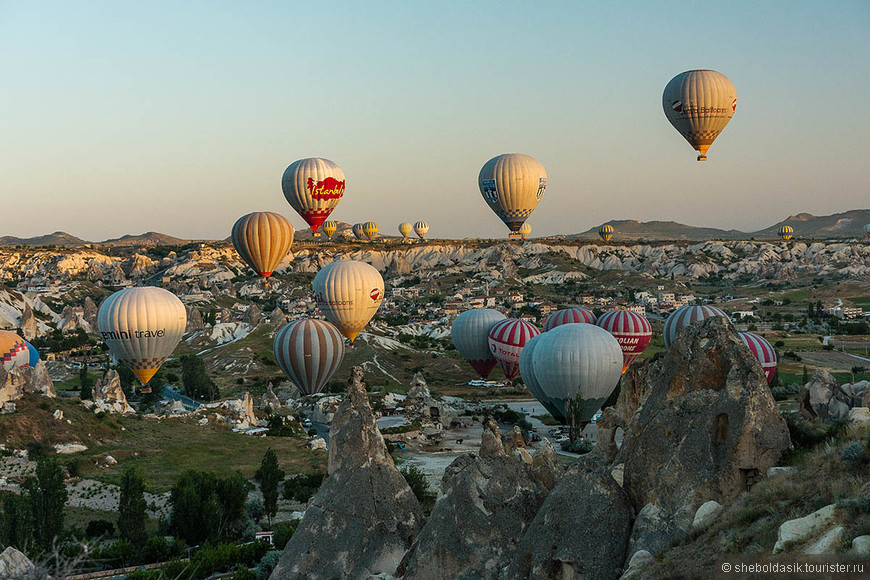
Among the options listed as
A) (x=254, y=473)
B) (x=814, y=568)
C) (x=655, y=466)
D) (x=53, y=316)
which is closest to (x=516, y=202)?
(x=254, y=473)

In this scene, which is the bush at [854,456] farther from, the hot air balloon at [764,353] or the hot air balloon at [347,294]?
the hot air balloon at [347,294]

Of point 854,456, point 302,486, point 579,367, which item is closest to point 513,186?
point 579,367

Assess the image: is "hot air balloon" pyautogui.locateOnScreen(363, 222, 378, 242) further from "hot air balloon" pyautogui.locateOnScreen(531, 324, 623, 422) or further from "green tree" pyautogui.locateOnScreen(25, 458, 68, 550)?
"green tree" pyautogui.locateOnScreen(25, 458, 68, 550)

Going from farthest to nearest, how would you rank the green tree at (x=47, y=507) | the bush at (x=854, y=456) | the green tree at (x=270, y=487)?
1. the green tree at (x=270, y=487)
2. the green tree at (x=47, y=507)
3. the bush at (x=854, y=456)

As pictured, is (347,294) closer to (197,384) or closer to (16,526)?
(197,384)

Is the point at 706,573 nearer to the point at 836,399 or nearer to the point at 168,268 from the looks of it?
the point at 836,399

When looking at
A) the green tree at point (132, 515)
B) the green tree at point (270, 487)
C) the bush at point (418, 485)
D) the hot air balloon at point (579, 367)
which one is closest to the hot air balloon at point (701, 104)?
the hot air balloon at point (579, 367)
